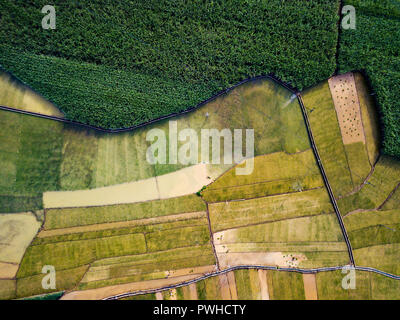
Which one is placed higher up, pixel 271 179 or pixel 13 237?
pixel 271 179

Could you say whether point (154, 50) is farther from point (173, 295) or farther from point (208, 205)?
point (173, 295)

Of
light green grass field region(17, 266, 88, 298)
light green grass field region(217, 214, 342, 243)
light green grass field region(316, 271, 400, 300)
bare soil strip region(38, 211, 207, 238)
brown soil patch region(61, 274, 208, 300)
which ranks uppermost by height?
bare soil strip region(38, 211, 207, 238)

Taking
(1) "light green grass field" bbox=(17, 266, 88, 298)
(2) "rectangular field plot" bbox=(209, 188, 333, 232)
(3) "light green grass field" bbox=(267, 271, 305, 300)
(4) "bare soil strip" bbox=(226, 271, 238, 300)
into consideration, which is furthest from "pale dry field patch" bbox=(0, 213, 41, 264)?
(3) "light green grass field" bbox=(267, 271, 305, 300)

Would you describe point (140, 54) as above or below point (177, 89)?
above

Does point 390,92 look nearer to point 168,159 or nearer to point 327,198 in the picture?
point 327,198

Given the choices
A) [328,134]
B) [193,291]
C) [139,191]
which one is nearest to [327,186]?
[328,134]

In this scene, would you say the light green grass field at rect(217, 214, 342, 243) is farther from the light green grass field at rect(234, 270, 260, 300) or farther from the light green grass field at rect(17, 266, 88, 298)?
the light green grass field at rect(17, 266, 88, 298)

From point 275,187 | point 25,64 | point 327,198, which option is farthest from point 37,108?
point 327,198
